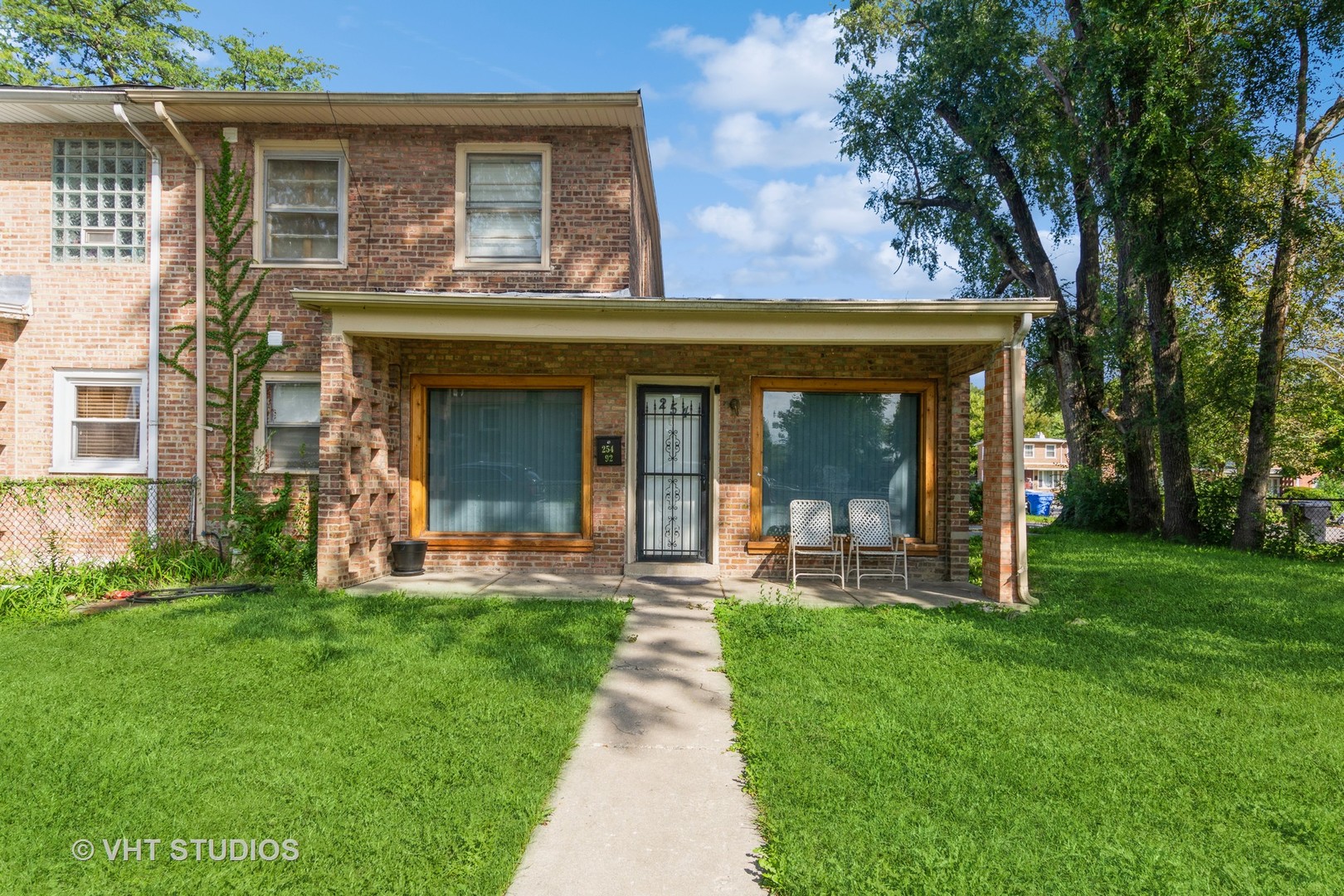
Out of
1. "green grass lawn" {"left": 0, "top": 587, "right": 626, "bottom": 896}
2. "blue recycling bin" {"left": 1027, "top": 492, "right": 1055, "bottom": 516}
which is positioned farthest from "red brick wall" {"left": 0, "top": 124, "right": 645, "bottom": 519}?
"blue recycling bin" {"left": 1027, "top": 492, "right": 1055, "bottom": 516}

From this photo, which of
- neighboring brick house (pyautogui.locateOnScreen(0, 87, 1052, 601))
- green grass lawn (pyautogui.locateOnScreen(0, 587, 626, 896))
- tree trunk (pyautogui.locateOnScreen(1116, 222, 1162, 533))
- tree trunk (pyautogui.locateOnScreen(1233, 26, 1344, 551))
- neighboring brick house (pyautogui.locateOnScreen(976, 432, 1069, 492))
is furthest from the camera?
neighboring brick house (pyautogui.locateOnScreen(976, 432, 1069, 492))

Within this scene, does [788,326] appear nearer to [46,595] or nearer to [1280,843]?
[1280,843]

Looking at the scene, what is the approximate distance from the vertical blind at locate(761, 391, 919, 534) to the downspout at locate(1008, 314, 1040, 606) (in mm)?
1813

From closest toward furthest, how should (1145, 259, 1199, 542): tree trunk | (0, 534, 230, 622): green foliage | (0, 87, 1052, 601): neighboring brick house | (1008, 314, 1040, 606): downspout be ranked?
1. (0, 534, 230, 622): green foliage
2. (1008, 314, 1040, 606): downspout
3. (0, 87, 1052, 601): neighboring brick house
4. (1145, 259, 1199, 542): tree trunk

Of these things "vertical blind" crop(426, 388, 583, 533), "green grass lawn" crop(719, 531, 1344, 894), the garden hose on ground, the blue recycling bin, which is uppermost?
"vertical blind" crop(426, 388, 583, 533)

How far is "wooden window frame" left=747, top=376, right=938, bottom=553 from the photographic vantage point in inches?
333

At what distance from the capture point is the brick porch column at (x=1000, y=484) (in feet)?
22.4

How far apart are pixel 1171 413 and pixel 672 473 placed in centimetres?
954

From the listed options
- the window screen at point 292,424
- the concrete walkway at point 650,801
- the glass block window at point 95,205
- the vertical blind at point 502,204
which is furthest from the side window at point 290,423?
the concrete walkway at point 650,801

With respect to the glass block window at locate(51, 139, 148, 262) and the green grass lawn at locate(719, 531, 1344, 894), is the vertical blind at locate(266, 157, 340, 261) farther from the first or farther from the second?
the green grass lawn at locate(719, 531, 1344, 894)

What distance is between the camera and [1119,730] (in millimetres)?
3742

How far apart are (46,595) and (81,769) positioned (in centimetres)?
444

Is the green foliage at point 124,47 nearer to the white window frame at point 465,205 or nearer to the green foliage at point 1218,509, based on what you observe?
the white window frame at point 465,205

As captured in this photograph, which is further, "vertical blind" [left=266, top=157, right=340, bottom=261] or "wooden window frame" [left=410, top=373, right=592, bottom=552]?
"vertical blind" [left=266, top=157, right=340, bottom=261]
